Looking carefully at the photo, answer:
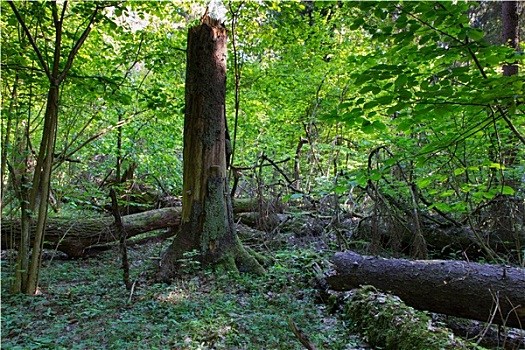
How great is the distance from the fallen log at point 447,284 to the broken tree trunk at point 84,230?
174 inches

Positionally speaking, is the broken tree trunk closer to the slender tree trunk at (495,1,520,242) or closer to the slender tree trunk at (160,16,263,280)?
the slender tree trunk at (160,16,263,280)

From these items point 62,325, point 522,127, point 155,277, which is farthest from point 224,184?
point 522,127

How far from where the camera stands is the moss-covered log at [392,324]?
291 cm

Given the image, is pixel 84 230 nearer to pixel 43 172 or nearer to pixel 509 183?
pixel 43 172

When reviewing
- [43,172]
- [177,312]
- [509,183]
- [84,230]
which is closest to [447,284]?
[177,312]

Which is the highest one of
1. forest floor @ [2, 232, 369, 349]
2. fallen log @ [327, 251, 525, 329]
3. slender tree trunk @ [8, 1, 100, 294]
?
slender tree trunk @ [8, 1, 100, 294]

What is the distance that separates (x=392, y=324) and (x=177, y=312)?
7.89 feet

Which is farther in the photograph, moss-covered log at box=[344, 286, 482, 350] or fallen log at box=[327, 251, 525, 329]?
fallen log at box=[327, 251, 525, 329]

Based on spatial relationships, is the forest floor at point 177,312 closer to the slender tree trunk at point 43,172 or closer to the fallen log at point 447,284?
the slender tree trunk at point 43,172

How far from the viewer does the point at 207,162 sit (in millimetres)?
5332

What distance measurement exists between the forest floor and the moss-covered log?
194 millimetres

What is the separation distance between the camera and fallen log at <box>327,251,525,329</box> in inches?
140

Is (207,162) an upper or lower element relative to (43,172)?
upper

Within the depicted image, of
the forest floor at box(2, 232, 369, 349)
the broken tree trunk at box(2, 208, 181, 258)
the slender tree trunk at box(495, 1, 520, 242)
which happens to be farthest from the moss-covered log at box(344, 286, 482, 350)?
the broken tree trunk at box(2, 208, 181, 258)
